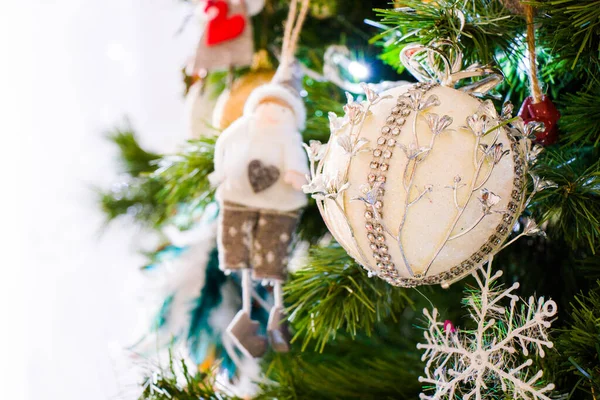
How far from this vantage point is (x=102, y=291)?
1.34 metres

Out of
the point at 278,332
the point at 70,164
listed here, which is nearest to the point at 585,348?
the point at 278,332

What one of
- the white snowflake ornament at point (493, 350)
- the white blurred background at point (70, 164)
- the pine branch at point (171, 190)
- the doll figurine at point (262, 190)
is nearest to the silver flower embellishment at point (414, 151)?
the white snowflake ornament at point (493, 350)

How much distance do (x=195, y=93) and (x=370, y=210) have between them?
0.53 m

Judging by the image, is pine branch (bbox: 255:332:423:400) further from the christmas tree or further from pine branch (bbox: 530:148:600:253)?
pine branch (bbox: 530:148:600:253)

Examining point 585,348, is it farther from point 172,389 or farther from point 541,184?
point 172,389

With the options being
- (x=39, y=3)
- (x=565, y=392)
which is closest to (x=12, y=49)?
(x=39, y=3)

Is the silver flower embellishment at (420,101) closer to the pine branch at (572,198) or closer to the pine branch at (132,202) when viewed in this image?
the pine branch at (572,198)

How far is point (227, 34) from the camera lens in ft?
2.59

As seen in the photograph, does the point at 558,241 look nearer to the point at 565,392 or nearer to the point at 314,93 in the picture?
the point at 565,392

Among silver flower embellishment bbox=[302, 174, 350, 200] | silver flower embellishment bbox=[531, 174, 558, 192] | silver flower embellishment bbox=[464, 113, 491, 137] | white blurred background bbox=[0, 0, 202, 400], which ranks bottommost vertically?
white blurred background bbox=[0, 0, 202, 400]

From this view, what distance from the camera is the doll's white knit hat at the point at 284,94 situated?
0.64 m

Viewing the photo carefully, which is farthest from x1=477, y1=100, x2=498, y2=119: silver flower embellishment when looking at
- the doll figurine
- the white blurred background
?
the white blurred background

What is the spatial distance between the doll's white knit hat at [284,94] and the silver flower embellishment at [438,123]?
252 mm

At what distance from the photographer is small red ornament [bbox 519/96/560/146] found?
477 millimetres
